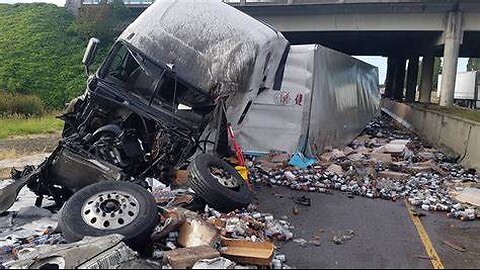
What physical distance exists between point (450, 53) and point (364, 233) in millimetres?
24300

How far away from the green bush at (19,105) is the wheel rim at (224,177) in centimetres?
1801

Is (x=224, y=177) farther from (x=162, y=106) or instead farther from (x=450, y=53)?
(x=450, y=53)

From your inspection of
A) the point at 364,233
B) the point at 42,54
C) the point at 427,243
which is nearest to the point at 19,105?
the point at 42,54

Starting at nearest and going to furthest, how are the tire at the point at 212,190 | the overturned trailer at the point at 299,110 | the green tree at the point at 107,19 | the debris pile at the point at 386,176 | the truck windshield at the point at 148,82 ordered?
the tire at the point at 212,190 → the truck windshield at the point at 148,82 → the debris pile at the point at 386,176 → the overturned trailer at the point at 299,110 → the green tree at the point at 107,19

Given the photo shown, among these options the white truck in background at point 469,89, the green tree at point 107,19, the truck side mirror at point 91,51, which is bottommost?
the white truck in background at point 469,89

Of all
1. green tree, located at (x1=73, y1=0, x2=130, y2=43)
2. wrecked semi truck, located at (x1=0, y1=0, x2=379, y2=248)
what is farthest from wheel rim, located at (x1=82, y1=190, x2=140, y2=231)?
green tree, located at (x1=73, y1=0, x2=130, y2=43)

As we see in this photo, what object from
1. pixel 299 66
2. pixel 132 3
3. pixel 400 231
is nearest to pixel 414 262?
pixel 400 231

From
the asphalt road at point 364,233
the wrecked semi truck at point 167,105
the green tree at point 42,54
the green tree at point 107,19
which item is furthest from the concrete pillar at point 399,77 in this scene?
the wrecked semi truck at point 167,105

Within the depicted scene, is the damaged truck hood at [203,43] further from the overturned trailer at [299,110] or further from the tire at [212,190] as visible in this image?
the overturned trailer at [299,110]

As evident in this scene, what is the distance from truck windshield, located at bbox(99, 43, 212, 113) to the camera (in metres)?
7.02

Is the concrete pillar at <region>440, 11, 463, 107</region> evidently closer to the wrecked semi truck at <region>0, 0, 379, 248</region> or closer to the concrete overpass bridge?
the concrete overpass bridge

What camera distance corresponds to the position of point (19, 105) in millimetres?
23234

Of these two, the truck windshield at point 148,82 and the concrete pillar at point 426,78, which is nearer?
the truck windshield at point 148,82

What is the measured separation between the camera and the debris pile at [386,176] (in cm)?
818
